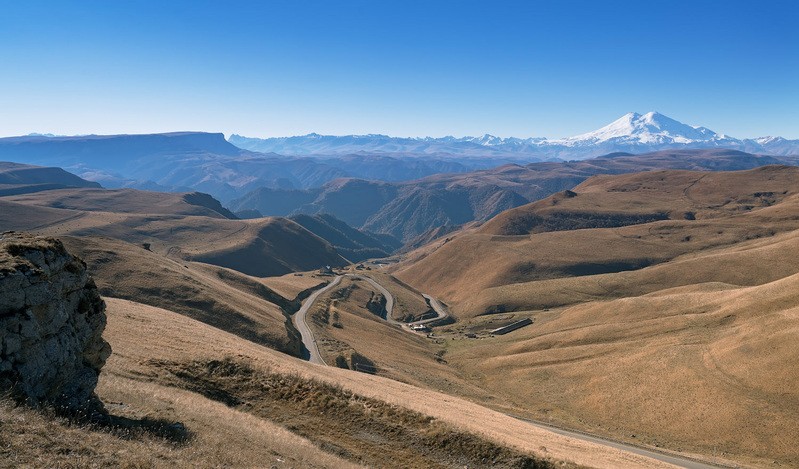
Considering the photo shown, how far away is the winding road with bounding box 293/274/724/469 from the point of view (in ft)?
167

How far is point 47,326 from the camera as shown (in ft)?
64.1

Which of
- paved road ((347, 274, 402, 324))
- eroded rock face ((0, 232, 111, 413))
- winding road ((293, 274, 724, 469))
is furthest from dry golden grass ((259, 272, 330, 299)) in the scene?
eroded rock face ((0, 232, 111, 413))

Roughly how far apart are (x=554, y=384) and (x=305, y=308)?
60.5 m

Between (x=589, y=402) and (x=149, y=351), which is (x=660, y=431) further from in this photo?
(x=149, y=351)

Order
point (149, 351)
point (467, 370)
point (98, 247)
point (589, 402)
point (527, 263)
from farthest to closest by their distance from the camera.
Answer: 1. point (527, 263)
2. point (467, 370)
3. point (98, 247)
4. point (589, 402)
5. point (149, 351)

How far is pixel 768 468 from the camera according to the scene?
49938 millimetres

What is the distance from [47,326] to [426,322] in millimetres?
133154

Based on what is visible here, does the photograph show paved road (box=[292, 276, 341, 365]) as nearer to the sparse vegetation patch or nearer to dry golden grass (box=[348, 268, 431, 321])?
dry golden grass (box=[348, 268, 431, 321])

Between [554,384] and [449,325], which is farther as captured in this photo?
[449,325]

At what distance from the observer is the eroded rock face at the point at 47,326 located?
1786 cm

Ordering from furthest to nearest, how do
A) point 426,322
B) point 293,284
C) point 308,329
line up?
point 293,284
point 426,322
point 308,329

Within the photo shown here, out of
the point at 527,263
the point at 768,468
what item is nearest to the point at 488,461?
the point at 768,468

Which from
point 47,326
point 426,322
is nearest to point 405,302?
point 426,322

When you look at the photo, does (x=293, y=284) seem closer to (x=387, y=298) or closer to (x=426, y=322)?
(x=387, y=298)
